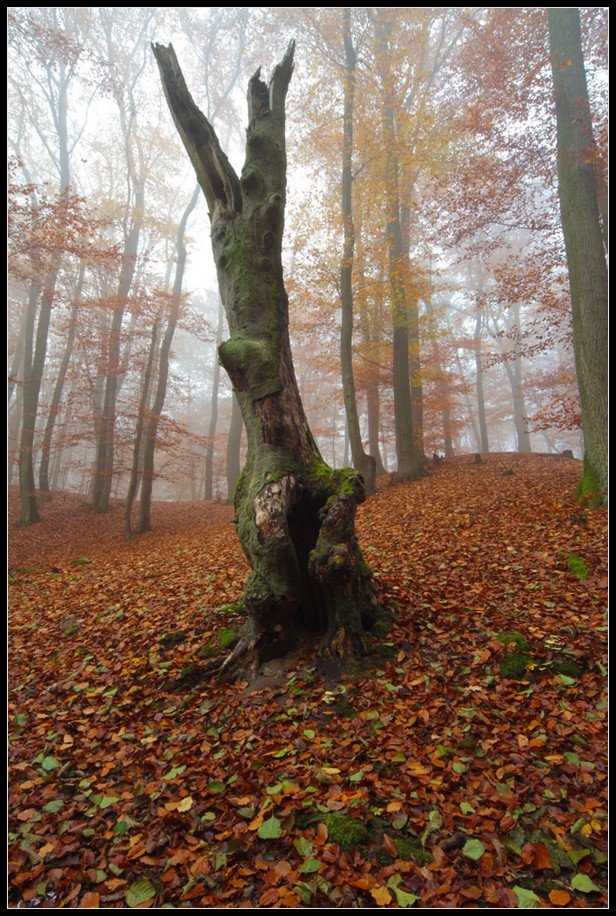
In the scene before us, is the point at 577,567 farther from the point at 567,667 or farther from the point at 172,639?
the point at 172,639

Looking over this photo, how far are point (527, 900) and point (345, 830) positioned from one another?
35.8 inches

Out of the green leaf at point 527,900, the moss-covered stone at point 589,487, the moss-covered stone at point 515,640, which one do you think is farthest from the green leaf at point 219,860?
the moss-covered stone at point 589,487

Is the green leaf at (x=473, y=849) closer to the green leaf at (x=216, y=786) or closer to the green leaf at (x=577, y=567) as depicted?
the green leaf at (x=216, y=786)

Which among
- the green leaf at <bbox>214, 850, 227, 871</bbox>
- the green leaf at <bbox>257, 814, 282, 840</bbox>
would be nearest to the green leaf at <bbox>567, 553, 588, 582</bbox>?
the green leaf at <bbox>257, 814, 282, 840</bbox>

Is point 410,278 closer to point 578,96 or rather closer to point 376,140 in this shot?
point 376,140

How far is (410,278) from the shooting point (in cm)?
1169

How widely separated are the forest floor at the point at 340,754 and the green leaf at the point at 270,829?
2 centimetres

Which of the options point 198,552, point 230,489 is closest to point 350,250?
point 198,552

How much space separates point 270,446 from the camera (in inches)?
163

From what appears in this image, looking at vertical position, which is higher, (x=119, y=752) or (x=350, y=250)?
(x=350, y=250)

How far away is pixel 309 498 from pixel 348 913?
276cm

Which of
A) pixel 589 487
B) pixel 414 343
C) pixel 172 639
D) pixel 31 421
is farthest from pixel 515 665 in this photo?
pixel 31 421

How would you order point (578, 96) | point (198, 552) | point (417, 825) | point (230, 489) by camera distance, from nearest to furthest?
point (417, 825)
point (578, 96)
point (198, 552)
point (230, 489)

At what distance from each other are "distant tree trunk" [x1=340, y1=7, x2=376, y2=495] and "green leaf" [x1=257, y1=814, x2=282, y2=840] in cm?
855
